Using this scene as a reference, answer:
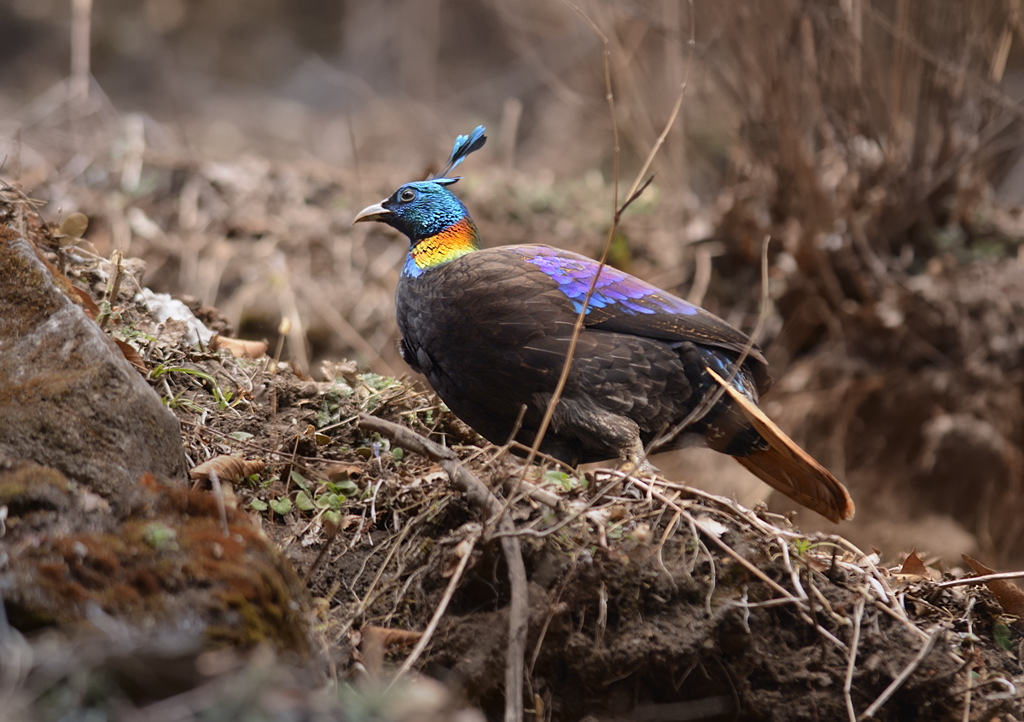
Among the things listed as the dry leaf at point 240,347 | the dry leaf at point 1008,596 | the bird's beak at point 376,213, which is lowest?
the dry leaf at point 1008,596

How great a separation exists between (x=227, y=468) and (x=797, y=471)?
193cm

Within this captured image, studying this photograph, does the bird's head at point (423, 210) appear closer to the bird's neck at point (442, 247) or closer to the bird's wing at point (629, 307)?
the bird's neck at point (442, 247)

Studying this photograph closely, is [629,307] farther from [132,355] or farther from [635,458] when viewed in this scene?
[132,355]

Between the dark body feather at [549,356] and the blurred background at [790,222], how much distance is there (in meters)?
1.85

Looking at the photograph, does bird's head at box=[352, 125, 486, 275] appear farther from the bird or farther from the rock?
the rock

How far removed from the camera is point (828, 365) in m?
5.70

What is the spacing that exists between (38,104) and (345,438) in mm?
5170

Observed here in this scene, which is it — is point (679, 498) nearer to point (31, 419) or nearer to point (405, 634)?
point (405, 634)

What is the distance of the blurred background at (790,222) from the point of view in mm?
5348

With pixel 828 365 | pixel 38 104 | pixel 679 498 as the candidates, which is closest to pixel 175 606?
pixel 679 498

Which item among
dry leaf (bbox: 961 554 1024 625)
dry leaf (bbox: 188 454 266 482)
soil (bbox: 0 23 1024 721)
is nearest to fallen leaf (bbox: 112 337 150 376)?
soil (bbox: 0 23 1024 721)

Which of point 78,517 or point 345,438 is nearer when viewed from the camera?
point 78,517

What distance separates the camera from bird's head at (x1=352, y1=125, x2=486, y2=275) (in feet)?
12.0

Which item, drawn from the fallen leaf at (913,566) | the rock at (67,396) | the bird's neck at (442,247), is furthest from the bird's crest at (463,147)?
the fallen leaf at (913,566)
